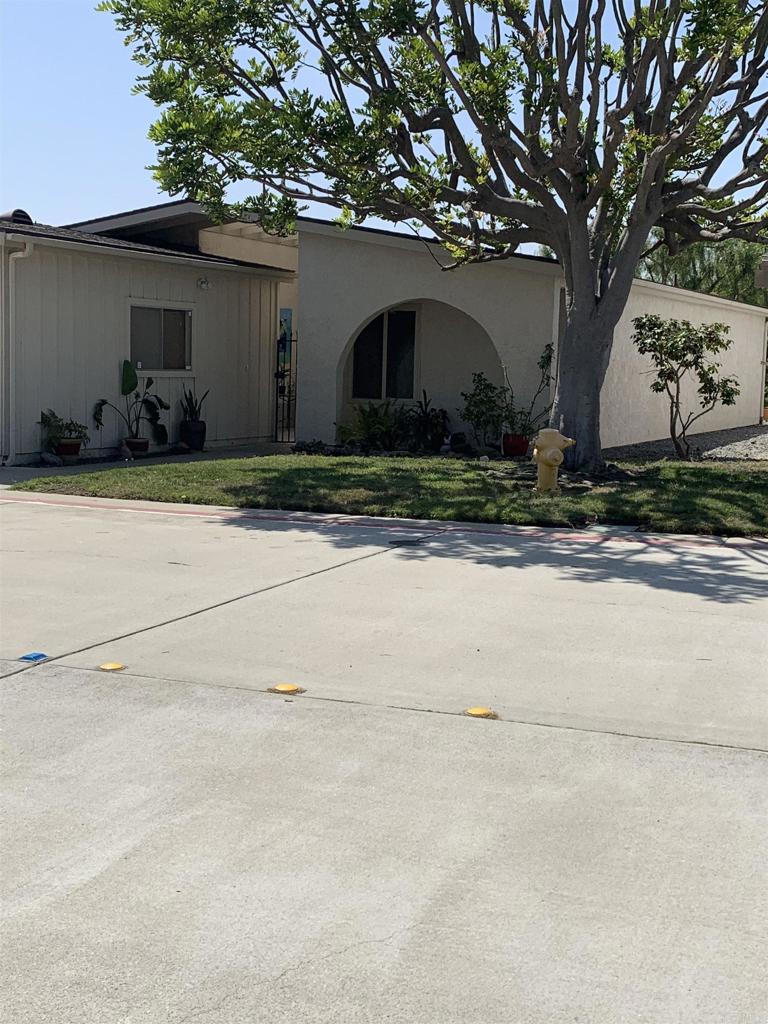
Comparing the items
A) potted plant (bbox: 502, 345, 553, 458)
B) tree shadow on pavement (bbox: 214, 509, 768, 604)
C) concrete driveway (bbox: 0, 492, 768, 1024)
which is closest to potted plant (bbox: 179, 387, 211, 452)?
potted plant (bbox: 502, 345, 553, 458)

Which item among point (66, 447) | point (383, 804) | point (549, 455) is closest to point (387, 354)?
point (66, 447)

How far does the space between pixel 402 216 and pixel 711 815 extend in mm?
11797

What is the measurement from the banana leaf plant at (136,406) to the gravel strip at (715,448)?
688 cm

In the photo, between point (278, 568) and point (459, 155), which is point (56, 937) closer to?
point (278, 568)

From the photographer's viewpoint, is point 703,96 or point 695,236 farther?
point 695,236

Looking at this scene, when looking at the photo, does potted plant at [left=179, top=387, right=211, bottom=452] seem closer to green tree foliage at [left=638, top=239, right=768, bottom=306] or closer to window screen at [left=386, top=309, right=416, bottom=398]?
window screen at [left=386, top=309, right=416, bottom=398]

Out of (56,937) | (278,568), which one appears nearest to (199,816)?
(56,937)

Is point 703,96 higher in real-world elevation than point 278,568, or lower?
higher

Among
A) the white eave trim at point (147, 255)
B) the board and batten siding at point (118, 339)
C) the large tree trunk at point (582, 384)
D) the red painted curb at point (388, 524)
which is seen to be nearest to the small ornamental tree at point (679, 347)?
the large tree trunk at point (582, 384)

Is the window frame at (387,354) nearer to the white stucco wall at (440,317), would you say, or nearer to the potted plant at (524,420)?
the white stucco wall at (440,317)

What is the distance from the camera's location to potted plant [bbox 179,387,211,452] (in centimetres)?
1850

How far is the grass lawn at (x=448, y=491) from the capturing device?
1111 centimetres

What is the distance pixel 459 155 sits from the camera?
14.3 meters

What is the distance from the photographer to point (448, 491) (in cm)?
1270
